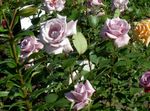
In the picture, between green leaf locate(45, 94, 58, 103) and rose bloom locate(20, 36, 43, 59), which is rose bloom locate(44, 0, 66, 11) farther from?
green leaf locate(45, 94, 58, 103)

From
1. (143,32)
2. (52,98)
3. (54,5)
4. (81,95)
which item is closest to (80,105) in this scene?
(81,95)

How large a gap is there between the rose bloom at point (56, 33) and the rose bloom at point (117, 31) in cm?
25

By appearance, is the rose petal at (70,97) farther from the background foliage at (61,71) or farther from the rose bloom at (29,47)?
the rose bloom at (29,47)

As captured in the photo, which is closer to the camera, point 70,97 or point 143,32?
point 70,97

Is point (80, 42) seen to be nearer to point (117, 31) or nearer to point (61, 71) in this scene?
point (117, 31)

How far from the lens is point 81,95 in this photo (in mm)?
2330

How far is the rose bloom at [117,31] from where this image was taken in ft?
8.14

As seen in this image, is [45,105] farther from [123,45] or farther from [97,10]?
[97,10]

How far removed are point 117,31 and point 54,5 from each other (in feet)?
3.19

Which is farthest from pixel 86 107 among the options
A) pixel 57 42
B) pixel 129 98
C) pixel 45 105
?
pixel 129 98

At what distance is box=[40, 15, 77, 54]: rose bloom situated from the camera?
2266 millimetres

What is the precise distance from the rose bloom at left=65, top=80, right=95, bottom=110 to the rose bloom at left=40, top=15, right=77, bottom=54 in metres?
0.19

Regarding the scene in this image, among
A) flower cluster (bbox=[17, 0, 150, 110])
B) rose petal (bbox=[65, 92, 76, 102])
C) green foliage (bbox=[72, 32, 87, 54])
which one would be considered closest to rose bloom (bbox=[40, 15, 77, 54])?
flower cluster (bbox=[17, 0, 150, 110])

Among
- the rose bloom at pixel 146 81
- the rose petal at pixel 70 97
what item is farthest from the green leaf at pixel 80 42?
the rose bloom at pixel 146 81
